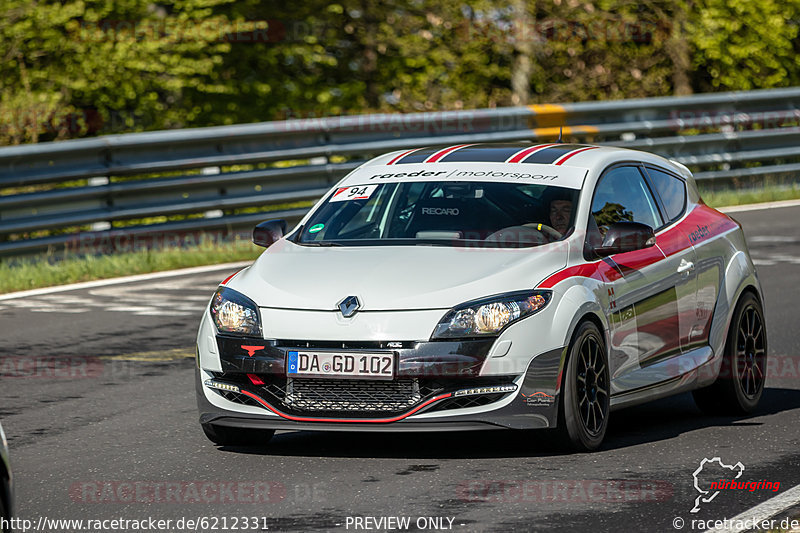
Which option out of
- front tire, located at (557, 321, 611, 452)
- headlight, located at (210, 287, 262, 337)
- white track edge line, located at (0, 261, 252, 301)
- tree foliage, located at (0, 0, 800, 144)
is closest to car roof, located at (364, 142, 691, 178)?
front tire, located at (557, 321, 611, 452)

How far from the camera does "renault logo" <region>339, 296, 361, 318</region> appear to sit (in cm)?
666

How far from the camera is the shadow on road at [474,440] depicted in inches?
277

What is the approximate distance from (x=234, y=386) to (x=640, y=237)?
2099mm

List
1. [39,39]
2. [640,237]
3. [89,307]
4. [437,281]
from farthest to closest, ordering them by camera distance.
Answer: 1. [39,39]
2. [89,307]
3. [640,237]
4. [437,281]

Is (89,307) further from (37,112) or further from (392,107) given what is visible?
(392,107)

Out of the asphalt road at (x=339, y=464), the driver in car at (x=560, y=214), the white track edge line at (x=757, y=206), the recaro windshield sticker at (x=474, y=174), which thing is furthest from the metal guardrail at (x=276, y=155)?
the driver in car at (x=560, y=214)

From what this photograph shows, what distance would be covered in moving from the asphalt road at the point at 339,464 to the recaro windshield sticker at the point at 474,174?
132 cm

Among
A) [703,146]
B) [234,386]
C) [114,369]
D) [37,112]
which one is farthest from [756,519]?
[37,112]

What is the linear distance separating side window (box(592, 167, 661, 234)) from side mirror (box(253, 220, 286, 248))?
5.46 ft

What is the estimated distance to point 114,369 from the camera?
9688mm

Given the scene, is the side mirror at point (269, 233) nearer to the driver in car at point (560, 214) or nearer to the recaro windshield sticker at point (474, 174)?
the recaro windshield sticker at point (474, 174)

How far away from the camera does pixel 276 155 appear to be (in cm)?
1625

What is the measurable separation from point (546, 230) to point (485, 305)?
0.93 meters

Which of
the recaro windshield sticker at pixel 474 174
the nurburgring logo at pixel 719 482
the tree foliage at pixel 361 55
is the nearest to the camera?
the nurburgring logo at pixel 719 482
